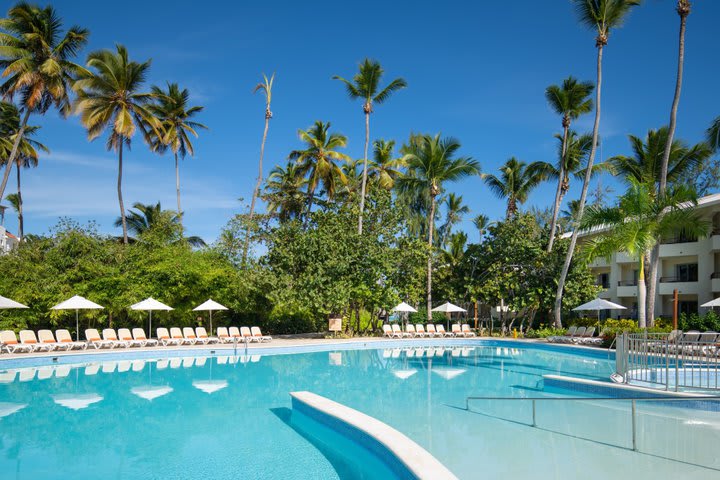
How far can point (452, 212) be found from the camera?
46.4m

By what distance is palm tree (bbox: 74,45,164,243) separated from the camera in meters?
26.0

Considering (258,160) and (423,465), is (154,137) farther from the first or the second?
(423,465)

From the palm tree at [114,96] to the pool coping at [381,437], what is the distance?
21284 millimetres

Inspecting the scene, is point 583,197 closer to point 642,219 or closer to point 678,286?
point 642,219

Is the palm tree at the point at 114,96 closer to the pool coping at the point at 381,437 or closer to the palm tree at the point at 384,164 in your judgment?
the palm tree at the point at 384,164

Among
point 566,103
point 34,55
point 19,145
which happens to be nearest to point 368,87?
point 566,103

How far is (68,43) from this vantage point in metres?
24.4

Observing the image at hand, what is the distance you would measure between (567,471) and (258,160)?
27.3 m

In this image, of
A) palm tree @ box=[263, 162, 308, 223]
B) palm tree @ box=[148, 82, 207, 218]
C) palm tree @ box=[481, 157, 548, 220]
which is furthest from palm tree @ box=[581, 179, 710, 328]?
palm tree @ box=[148, 82, 207, 218]

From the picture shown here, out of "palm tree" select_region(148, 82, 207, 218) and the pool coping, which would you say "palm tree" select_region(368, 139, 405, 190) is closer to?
"palm tree" select_region(148, 82, 207, 218)

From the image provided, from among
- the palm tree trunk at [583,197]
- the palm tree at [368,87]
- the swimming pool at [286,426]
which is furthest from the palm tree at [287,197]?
the swimming pool at [286,426]

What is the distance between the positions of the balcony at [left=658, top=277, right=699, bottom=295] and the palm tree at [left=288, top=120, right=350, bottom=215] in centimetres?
1853

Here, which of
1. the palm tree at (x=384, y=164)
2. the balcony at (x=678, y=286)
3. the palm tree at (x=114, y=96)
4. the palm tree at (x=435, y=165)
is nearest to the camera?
the palm tree at (x=114, y=96)

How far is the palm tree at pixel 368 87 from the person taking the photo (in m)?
28.3
